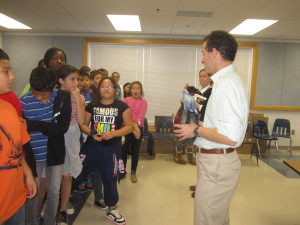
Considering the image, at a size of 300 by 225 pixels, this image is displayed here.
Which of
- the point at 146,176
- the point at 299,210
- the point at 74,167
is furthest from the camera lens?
the point at 146,176

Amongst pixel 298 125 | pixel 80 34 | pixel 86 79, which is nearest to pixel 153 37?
pixel 80 34

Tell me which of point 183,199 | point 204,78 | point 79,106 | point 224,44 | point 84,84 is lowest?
point 183,199

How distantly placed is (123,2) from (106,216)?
3.11 meters

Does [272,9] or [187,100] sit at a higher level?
[272,9]

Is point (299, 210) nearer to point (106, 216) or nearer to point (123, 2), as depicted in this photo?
point (106, 216)

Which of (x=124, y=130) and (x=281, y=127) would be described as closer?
(x=124, y=130)

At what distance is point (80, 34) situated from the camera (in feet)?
19.7

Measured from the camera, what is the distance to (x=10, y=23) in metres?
5.23

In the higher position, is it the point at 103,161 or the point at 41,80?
the point at 41,80

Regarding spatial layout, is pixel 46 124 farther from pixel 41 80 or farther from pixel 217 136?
pixel 217 136

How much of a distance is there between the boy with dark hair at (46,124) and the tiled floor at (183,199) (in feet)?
2.76

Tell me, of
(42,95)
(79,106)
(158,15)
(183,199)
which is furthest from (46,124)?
(158,15)

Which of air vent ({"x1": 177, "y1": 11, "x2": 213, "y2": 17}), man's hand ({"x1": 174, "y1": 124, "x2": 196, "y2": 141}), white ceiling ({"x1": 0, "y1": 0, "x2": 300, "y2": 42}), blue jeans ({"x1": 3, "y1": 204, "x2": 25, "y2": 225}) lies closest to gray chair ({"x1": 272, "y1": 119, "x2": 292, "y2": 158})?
white ceiling ({"x1": 0, "y1": 0, "x2": 300, "y2": 42})

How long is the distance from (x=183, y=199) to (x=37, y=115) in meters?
2.23
